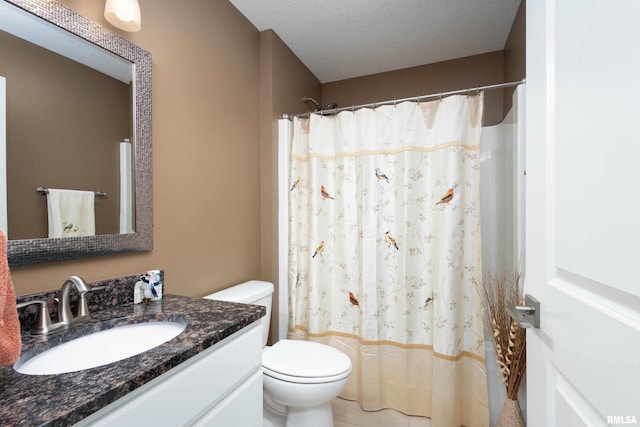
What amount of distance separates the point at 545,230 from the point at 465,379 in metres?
1.33

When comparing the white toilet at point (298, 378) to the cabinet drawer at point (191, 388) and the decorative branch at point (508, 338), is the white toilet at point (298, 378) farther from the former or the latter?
the decorative branch at point (508, 338)

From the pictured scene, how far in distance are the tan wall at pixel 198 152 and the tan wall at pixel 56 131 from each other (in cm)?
16

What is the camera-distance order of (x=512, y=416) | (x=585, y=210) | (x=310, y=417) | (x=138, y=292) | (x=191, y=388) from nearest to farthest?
(x=585, y=210)
(x=191, y=388)
(x=138, y=292)
(x=512, y=416)
(x=310, y=417)

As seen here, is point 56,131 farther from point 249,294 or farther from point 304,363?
point 304,363

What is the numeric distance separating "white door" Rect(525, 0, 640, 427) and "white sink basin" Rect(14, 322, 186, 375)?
3.41 ft

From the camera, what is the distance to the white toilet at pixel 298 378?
50.9 inches

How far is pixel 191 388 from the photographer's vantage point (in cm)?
73

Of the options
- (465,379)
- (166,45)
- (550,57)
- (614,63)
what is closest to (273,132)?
(166,45)

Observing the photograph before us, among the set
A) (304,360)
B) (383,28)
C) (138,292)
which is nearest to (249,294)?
(304,360)

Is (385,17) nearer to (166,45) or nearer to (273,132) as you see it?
(273,132)

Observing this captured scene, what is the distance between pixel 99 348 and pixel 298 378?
0.79m

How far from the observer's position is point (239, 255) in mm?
1767

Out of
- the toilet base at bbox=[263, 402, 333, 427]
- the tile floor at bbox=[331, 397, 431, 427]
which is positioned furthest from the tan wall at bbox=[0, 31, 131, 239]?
the tile floor at bbox=[331, 397, 431, 427]

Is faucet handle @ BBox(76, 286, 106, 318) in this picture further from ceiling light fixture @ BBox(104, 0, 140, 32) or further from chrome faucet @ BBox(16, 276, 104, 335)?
ceiling light fixture @ BBox(104, 0, 140, 32)
